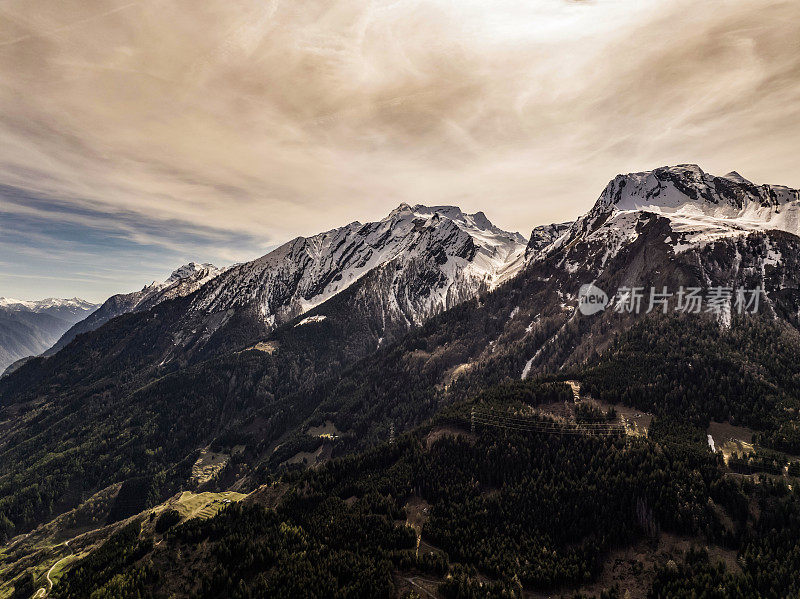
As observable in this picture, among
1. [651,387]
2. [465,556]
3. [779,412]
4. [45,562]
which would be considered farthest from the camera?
[45,562]

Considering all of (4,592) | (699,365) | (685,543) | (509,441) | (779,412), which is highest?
(699,365)

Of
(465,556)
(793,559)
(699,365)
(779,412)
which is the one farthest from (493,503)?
(699,365)

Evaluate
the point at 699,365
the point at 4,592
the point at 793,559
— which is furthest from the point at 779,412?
the point at 4,592

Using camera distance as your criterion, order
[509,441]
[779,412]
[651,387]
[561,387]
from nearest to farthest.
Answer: [779,412], [509,441], [651,387], [561,387]

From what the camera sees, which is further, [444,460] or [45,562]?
[45,562]

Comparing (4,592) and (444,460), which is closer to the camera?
(444,460)

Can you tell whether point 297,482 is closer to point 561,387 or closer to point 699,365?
point 561,387

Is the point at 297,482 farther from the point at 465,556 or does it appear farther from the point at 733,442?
the point at 733,442

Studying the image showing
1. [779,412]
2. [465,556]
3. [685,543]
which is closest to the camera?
[685,543]

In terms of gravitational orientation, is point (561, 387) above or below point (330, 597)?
above
